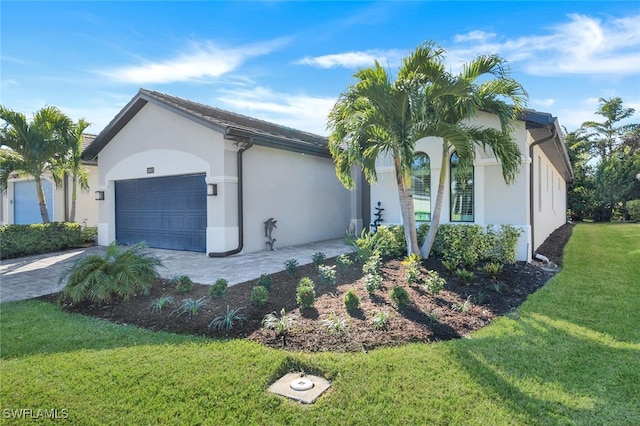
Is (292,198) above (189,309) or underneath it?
above

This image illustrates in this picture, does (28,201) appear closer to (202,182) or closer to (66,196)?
(66,196)

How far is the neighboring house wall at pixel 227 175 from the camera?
409 inches

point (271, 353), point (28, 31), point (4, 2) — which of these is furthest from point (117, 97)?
point (271, 353)

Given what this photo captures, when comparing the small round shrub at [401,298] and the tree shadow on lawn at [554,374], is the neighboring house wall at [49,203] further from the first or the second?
the tree shadow on lawn at [554,374]

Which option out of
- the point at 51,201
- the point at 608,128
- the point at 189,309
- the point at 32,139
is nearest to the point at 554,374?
the point at 189,309

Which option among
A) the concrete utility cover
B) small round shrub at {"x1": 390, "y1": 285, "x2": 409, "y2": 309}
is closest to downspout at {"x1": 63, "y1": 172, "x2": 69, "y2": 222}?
small round shrub at {"x1": 390, "y1": 285, "x2": 409, "y2": 309}

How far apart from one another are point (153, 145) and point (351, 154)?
7662 mm

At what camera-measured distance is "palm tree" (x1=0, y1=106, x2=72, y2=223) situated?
11.9 m

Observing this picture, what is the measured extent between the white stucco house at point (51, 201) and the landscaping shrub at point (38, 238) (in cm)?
231

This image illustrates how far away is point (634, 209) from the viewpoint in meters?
24.5

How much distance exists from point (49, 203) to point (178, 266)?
10.8 m

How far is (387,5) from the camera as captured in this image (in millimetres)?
8164

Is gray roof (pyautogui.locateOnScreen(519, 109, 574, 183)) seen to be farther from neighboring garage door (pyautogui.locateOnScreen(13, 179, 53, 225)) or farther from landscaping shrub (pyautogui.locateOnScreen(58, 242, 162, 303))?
neighboring garage door (pyautogui.locateOnScreen(13, 179, 53, 225))

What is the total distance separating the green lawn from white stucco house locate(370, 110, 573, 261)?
14.3 feet
